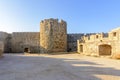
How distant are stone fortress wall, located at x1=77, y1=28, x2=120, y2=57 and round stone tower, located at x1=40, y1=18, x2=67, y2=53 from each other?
158 inches

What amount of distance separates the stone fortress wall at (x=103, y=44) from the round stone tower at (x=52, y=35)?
4013 mm

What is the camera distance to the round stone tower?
19.8m

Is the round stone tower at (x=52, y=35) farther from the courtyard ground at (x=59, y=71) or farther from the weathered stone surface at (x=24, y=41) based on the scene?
the courtyard ground at (x=59, y=71)

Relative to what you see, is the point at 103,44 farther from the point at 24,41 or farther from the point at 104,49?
the point at 24,41

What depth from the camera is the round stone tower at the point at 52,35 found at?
778 inches

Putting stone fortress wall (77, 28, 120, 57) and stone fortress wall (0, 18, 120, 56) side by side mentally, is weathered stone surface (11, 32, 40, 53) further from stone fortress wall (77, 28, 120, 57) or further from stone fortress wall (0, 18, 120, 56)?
stone fortress wall (77, 28, 120, 57)

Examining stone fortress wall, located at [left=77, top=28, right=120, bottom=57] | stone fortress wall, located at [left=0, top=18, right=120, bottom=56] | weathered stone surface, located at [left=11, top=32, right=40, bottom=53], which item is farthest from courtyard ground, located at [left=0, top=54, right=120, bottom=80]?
weathered stone surface, located at [left=11, top=32, right=40, bottom=53]

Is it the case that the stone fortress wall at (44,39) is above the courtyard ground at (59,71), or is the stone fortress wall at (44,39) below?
above

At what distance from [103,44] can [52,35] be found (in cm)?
742

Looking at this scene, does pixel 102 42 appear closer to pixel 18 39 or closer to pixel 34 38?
pixel 34 38

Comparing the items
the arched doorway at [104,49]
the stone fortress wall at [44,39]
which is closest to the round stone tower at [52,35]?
the stone fortress wall at [44,39]

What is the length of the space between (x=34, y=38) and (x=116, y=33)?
1297cm

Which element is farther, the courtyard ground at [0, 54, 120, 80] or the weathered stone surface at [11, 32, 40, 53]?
the weathered stone surface at [11, 32, 40, 53]

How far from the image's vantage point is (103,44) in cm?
1416
